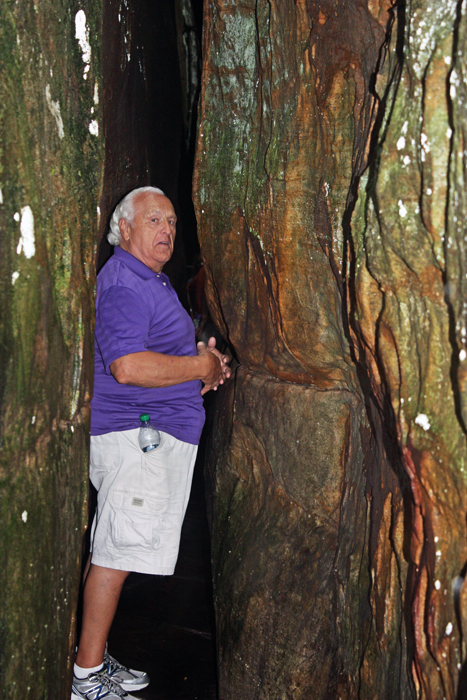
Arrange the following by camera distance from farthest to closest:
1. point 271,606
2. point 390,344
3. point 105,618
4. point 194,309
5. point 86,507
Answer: point 194,309 < point 271,606 < point 105,618 < point 86,507 < point 390,344

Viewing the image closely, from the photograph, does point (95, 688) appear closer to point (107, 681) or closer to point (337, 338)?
point (107, 681)

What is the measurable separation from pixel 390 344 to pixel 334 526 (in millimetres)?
957

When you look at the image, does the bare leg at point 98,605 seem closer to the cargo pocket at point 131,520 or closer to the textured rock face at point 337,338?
the cargo pocket at point 131,520

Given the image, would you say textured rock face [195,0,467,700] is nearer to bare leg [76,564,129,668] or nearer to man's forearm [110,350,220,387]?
man's forearm [110,350,220,387]

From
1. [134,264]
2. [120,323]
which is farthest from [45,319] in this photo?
[134,264]

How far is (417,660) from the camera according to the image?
1524mm

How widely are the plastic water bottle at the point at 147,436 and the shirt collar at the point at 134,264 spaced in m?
0.51

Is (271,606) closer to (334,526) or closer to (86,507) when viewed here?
(334,526)

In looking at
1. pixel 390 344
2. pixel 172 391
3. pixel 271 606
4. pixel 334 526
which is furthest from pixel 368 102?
pixel 271 606

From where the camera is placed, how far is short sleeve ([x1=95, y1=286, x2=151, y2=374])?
2.10 m

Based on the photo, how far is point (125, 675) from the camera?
2.49m

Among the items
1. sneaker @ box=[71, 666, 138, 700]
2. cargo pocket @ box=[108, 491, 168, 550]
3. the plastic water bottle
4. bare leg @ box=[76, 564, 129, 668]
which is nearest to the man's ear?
the plastic water bottle

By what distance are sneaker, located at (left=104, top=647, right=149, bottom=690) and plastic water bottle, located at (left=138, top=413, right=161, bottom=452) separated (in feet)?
3.11

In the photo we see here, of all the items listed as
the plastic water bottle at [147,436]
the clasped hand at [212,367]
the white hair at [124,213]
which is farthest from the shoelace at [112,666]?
the white hair at [124,213]
